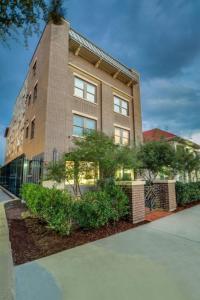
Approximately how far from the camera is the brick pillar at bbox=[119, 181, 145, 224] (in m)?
6.29

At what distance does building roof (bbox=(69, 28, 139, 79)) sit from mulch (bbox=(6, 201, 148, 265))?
49.0ft

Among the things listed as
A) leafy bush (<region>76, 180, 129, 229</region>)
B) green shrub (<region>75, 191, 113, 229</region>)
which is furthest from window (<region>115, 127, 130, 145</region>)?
green shrub (<region>75, 191, 113, 229</region>)

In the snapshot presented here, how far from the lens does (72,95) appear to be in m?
14.5

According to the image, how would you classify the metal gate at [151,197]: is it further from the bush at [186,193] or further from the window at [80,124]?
the window at [80,124]

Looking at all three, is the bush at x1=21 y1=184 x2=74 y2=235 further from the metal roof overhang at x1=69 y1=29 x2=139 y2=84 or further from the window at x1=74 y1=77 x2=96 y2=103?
the metal roof overhang at x1=69 y1=29 x2=139 y2=84

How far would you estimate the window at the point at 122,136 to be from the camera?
58.0 ft

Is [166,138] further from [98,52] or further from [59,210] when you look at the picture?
[59,210]

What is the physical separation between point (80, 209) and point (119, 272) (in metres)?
2.40

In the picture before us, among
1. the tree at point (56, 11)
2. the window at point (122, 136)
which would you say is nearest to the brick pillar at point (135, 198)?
the tree at point (56, 11)

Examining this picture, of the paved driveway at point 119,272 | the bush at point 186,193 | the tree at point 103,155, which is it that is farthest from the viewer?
the bush at point 186,193

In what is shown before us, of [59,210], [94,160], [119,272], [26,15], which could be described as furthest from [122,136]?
[119,272]

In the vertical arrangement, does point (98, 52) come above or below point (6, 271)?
above

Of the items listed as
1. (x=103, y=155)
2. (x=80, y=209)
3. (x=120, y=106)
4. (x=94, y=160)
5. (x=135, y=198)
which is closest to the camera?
(x=80, y=209)

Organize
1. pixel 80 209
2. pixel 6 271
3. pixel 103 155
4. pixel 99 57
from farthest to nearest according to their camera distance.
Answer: pixel 99 57, pixel 103 155, pixel 80 209, pixel 6 271
